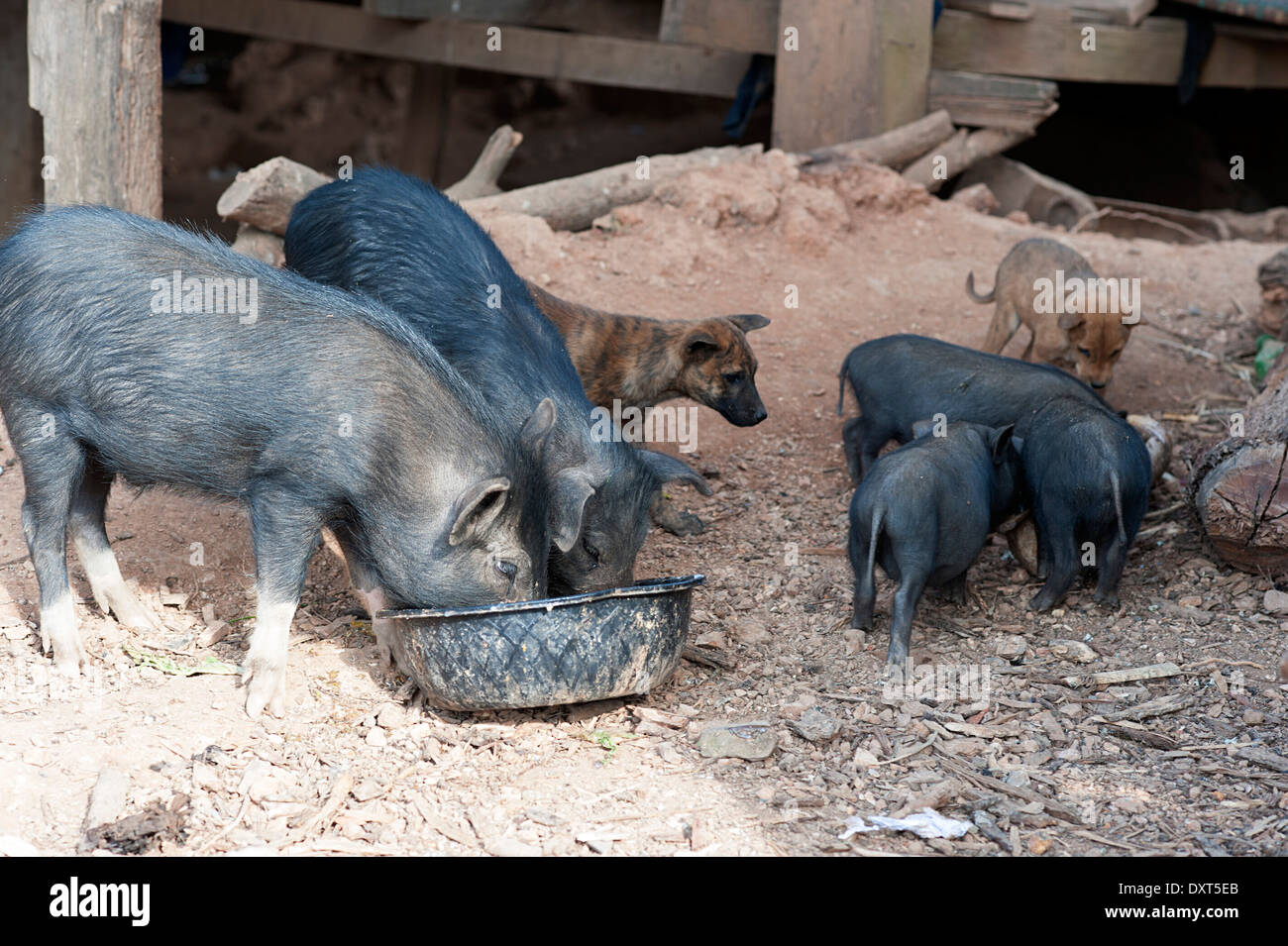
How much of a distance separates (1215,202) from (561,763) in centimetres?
1190

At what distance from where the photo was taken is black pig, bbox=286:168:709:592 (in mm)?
4812

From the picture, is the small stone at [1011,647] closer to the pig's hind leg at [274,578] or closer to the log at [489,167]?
the pig's hind leg at [274,578]

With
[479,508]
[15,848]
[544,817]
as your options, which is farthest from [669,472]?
[15,848]

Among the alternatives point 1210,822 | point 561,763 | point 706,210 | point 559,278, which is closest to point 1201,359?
point 706,210

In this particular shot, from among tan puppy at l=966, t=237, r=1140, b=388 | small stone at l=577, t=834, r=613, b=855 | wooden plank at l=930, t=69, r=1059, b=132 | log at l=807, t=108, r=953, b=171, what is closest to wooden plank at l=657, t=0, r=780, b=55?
log at l=807, t=108, r=953, b=171

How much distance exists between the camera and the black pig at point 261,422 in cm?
442

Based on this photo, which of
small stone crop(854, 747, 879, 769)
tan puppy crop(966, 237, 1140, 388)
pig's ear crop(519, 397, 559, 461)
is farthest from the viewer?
tan puppy crop(966, 237, 1140, 388)

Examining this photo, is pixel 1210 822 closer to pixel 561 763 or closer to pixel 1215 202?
pixel 561 763

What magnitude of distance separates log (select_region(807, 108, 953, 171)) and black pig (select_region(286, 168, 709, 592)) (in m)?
4.20

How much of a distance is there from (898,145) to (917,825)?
7025mm

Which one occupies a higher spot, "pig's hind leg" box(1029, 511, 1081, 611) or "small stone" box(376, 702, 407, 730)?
"pig's hind leg" box(1029, 511, 1081, 611)

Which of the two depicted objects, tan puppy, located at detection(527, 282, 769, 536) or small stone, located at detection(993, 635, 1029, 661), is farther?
tan puppy, located at detection(527, 282, 769, 536)

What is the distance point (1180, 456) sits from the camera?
6562 millimetres

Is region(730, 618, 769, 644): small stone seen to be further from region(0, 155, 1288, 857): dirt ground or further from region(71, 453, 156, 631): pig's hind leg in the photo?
region(71, 453, 156, 631): pig's hind leg
